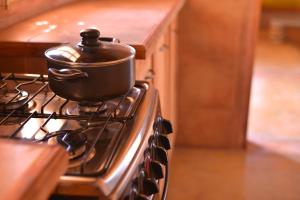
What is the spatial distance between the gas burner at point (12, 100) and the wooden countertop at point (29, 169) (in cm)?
36

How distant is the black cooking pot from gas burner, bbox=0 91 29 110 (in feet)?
0.36

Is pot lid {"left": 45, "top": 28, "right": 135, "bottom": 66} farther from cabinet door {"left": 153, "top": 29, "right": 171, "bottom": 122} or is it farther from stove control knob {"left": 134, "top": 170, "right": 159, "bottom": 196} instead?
cabinet door {"left": 153, "top": 29, "right": 171, "bottom": 122}

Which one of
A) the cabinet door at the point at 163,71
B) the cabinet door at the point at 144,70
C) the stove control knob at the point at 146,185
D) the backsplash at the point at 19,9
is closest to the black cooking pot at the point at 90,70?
the stove control knob at the point at 146,185

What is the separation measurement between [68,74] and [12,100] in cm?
21

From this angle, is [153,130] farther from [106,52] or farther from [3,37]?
[3,37]

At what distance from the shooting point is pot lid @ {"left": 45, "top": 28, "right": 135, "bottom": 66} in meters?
0.98

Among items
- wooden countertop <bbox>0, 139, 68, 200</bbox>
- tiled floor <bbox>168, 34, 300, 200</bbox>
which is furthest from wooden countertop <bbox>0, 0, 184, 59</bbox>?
tiled floor <bbox>168, 34, 300, 200</bbox>

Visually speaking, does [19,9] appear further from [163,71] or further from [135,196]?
[135,196]

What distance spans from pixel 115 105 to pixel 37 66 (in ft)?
1.28

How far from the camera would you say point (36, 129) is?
3.07 ft

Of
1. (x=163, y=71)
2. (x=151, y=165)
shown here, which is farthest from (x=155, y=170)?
(x=163, y=71)

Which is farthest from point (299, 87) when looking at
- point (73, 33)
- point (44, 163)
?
point (44, 163)

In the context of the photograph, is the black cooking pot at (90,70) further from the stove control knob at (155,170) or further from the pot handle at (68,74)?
the stove control knob at (155,170)

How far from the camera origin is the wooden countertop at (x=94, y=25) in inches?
52.3
